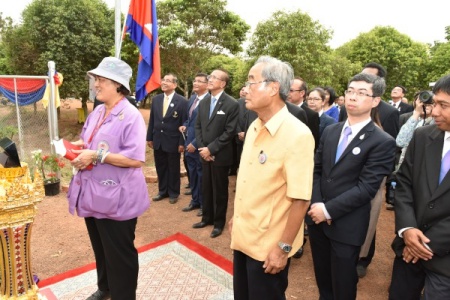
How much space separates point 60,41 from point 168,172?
12.1m

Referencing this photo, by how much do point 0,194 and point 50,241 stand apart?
213 centimetres

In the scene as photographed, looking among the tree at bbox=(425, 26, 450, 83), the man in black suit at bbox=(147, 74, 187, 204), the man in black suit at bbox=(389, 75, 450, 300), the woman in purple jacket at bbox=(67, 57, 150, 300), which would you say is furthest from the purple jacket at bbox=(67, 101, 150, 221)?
the tree at bbox=(425, 26, 450, 83)

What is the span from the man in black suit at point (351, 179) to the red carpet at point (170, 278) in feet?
3.81

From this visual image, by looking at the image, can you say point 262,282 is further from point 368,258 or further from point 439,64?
point 439,64

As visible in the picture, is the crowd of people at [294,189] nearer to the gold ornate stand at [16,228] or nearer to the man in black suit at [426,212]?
the man in black suit at [426,212]

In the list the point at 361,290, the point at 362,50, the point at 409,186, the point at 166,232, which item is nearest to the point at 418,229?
the point at 409,186

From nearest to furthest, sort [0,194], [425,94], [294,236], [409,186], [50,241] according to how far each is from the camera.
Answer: [294,236]
[409,186]
[0,194]
[425,94]
[50,241]

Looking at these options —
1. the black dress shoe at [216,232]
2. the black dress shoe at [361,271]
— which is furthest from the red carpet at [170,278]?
the black dress shoe at [361,271]

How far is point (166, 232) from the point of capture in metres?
4.50

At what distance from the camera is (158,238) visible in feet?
14.3

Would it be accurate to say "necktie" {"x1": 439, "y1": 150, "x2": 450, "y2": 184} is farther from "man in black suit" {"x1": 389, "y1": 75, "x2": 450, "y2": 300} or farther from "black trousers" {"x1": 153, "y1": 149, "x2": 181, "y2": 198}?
"black trousers" {"x1": 153, "y1": 149, "x2": 181, "y2": 198}

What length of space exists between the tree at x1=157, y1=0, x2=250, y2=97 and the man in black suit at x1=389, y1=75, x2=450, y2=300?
1626cm

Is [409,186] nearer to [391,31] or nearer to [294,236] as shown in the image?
[294,236]

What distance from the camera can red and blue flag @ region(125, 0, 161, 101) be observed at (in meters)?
5.32
